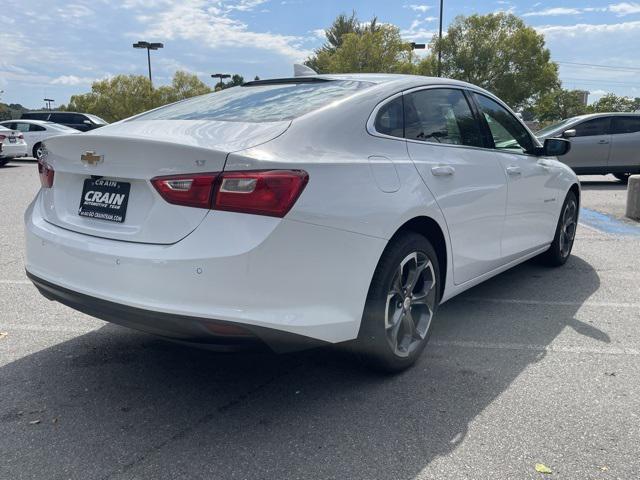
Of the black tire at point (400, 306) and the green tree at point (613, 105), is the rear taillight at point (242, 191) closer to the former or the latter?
the black tire at point (400, 306)

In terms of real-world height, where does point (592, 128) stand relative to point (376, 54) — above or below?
below

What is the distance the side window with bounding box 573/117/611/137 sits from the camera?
13.9 m

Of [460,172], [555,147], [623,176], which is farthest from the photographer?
[623,176]

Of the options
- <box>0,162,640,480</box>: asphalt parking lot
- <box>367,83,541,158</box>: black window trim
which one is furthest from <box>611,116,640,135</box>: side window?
<box>0,162,640,480</box>: asphalt parking lot

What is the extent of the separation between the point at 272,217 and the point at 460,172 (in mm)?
1633

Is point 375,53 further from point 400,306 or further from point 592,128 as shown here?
point 400,306

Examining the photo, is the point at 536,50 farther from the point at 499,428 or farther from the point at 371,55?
the point at 499,428

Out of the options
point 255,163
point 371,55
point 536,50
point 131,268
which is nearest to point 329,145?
point 255,163

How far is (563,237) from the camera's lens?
5.62 m

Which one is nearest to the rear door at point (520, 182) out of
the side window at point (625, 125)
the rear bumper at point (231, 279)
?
the rear bumper at point (231, 279)

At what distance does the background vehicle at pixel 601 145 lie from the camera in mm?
13820

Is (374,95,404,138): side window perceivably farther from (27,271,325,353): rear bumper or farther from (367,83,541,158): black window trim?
(27,271,325,353): rear bumper

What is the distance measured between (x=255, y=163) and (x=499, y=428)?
1667 millimetres

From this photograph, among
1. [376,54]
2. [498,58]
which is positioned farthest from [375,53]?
[498,58]
